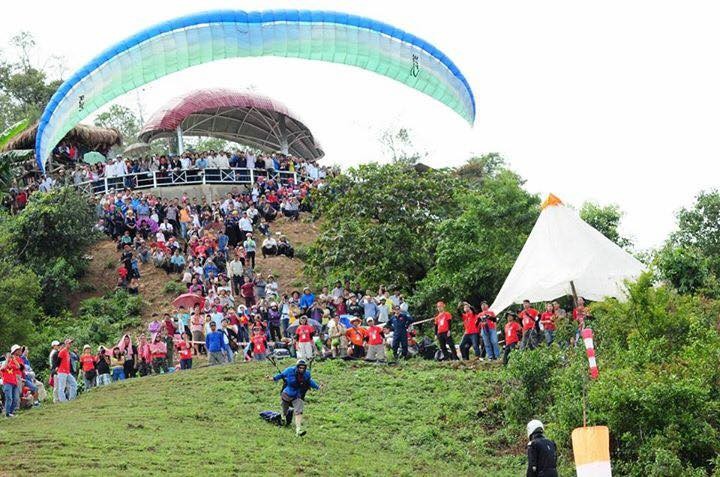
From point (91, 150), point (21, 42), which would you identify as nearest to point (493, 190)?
point (91, 150)

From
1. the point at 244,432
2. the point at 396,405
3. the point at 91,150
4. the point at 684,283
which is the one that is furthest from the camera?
the point at 91,150

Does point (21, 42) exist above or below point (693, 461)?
above

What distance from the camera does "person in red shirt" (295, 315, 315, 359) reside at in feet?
80.2

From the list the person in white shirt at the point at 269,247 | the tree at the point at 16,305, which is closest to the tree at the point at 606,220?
the person in white shirt at the point at 269,247

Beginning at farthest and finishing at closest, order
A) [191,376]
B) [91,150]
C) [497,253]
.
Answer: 1. [91,150]
2. [497,253]
3. [191,376]

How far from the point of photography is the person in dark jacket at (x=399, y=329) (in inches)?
998

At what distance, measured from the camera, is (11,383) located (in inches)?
814

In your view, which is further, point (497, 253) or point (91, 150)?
point (91, 150)

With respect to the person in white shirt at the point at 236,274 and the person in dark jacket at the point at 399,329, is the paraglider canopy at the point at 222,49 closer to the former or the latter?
the person in white shirt at the point at 236,274

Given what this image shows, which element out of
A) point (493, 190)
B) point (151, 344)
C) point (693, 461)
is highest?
point (493, 190)

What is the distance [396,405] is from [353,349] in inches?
183

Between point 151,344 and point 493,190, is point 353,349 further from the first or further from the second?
point 493,190

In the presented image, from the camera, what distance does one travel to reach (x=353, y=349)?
2606 centimetres

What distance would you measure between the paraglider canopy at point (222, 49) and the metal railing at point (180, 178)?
45.7ft
